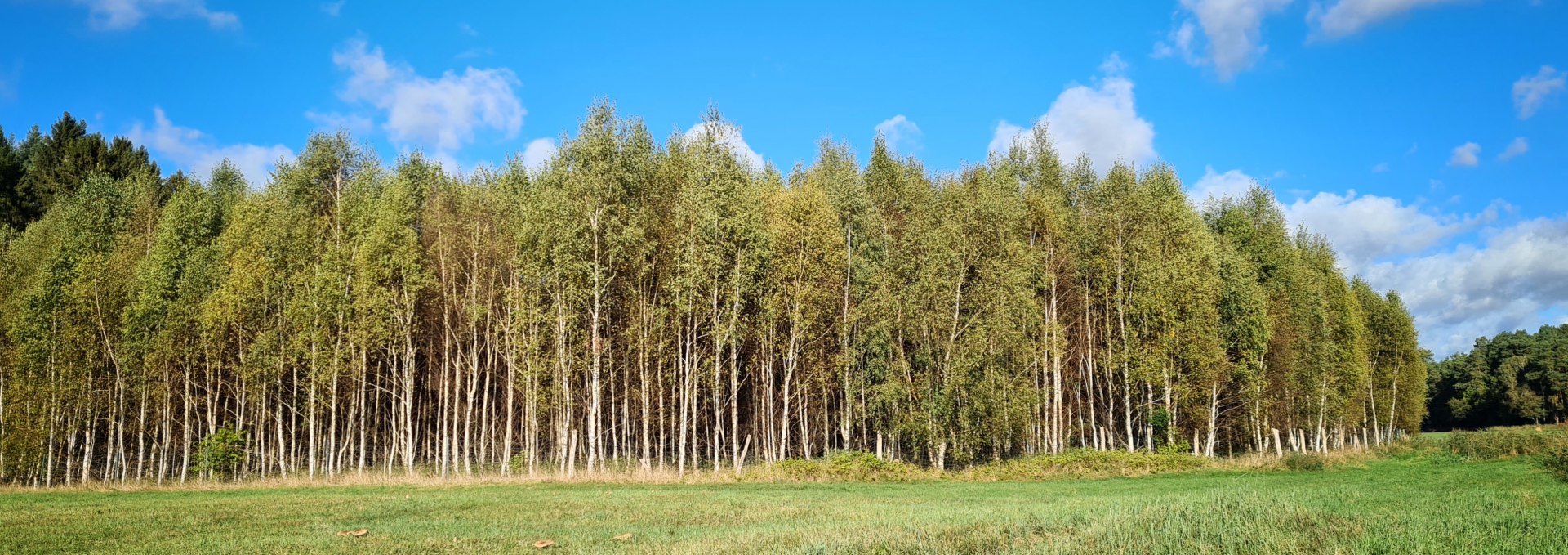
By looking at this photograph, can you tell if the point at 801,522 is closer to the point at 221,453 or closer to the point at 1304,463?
the point at 1304,463

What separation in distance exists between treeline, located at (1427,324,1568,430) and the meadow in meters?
91.4

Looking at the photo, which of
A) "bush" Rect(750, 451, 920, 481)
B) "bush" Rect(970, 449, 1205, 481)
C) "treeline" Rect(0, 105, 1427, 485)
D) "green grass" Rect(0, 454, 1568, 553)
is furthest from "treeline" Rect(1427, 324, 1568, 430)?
"green grass" Rect(0, 454, 1568, 553)

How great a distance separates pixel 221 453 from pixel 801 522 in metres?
32.7

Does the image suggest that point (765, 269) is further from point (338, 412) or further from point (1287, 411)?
point (1287, 411)

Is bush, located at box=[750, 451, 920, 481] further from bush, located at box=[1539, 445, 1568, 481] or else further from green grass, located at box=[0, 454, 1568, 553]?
bush, located at box=[1539, 445, 1568, 481]

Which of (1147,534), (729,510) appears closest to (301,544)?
(729,510)

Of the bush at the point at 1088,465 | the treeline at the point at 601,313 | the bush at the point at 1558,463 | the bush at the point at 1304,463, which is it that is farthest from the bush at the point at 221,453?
the bush at the point at 1558,463

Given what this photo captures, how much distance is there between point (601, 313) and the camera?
36.6 metres

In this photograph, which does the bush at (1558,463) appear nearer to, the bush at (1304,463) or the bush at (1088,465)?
the bush at (1304,463)

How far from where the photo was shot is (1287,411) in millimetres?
49656

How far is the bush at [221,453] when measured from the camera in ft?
113

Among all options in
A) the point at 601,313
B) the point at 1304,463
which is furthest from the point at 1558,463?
the point at 601,313

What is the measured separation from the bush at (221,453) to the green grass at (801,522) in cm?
1218

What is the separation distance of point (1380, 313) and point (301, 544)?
7993 centimetres
